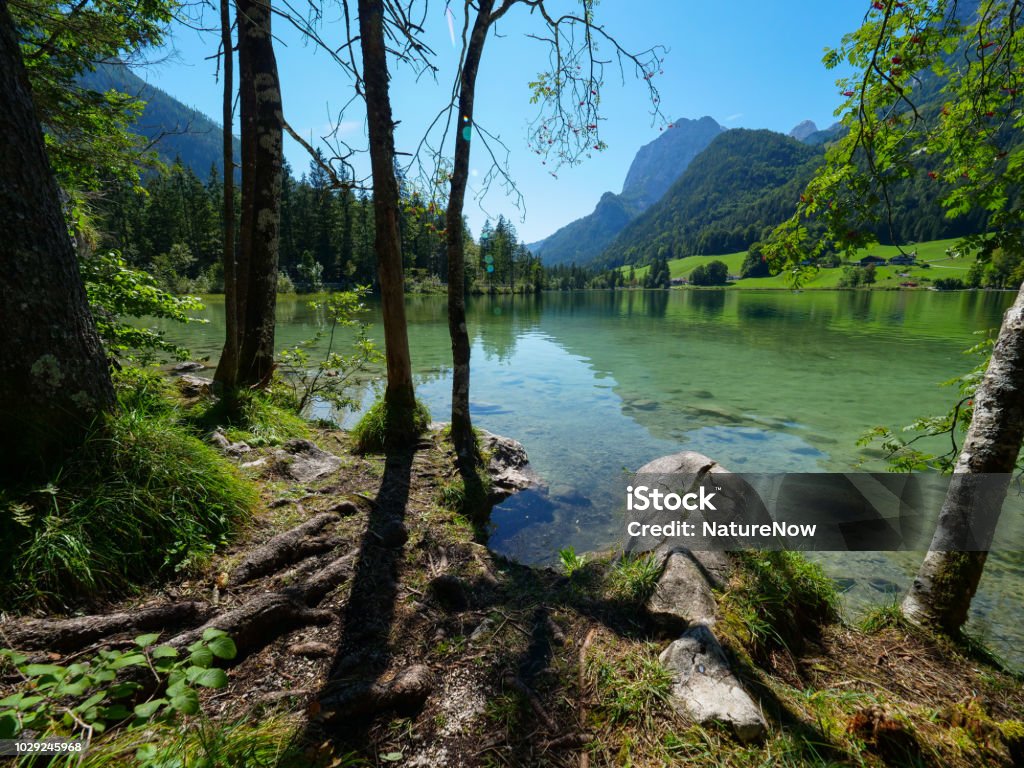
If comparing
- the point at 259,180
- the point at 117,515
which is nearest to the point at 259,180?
the point at 259,180

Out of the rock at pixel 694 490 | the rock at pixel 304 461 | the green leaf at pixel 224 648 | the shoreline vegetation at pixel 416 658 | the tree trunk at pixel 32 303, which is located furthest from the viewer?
the rock at pixel 304 461

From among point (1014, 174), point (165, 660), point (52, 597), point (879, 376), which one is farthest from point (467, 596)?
point (879, 376)

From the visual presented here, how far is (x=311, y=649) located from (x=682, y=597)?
2.72m

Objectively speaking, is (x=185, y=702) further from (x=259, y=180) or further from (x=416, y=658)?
(x=259, y=180)

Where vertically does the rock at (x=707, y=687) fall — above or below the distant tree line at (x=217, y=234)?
below

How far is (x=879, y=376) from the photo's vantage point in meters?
17.5

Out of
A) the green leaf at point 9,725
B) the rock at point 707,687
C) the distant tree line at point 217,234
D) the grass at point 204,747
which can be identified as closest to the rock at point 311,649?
the grass at point 204,747

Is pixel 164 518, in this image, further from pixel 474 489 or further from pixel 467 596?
Answer: pixel 474 489

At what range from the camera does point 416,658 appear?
9.29 ft

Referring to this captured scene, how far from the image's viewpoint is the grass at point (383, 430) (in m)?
6.76

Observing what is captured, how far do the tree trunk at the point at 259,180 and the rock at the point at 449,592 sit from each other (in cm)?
539

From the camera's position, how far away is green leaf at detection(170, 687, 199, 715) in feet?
4.75

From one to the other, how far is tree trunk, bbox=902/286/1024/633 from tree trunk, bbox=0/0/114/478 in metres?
6.66

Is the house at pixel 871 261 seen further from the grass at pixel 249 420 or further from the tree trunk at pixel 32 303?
the tree trunk at pixel 32 303
